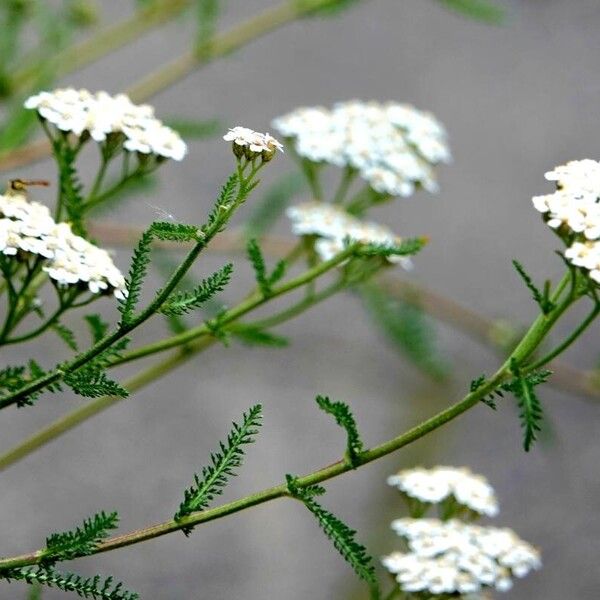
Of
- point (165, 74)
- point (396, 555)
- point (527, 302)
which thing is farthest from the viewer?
point (527, 302)

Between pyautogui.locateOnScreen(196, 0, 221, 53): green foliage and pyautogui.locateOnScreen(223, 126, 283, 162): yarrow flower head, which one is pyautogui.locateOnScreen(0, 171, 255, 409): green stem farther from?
pyautogui.locateOnScreen(196, 0, 221, 53): green foliage

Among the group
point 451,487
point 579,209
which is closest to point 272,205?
point 451,487

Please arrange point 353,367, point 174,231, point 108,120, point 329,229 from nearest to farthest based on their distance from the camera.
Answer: point 174,231 < point 108,120 < point 329,229 < point 353,367

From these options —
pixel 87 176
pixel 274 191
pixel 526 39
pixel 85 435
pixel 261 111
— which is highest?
pixel 526 39

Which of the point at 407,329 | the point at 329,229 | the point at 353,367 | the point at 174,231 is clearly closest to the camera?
the point at 174,231

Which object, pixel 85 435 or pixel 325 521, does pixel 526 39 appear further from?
pixel 325 521

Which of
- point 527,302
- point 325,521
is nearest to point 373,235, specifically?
point 325,521

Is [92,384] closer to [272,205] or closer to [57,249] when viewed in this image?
[57,249]
